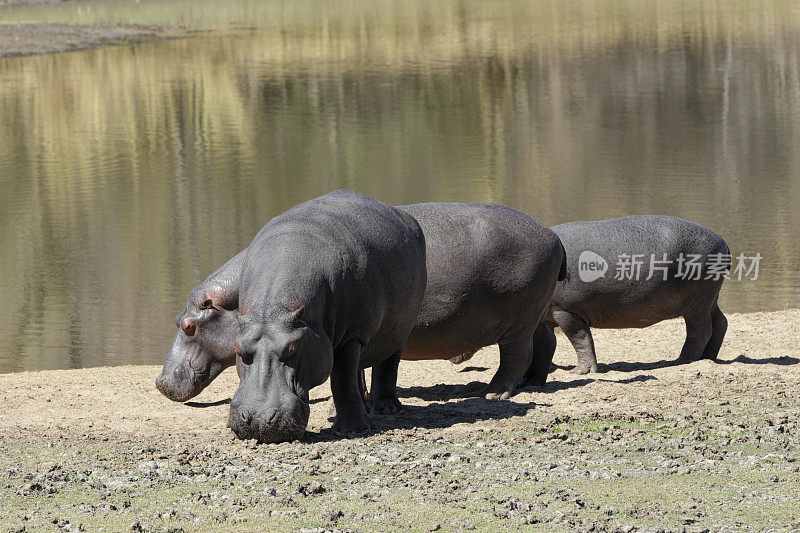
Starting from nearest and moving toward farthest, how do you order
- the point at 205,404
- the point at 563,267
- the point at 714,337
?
the point at 205,404
the point at 563,267
the point at 714,337

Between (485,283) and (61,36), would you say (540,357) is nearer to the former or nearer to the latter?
(485,283)

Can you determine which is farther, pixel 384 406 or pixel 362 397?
pixel 384 406

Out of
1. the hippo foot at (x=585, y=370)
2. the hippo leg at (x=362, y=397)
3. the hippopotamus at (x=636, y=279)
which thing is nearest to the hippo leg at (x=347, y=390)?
the hippo leg at (x=362, y=397)

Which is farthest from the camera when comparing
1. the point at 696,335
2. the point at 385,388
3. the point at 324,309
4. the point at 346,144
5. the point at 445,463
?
the point at 346,144

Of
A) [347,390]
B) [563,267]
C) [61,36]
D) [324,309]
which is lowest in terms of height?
[347,390]

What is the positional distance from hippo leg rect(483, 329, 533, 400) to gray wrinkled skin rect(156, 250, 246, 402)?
1.83 m

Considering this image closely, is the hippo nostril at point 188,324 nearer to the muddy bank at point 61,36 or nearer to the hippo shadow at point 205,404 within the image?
the hippo shadow at point 205,404

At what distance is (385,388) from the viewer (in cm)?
689

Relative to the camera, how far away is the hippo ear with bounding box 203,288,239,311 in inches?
277

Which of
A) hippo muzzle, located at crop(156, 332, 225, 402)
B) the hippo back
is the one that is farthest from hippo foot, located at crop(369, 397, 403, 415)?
the hippo back

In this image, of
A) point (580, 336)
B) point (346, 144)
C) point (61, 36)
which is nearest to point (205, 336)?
point (580, 336)

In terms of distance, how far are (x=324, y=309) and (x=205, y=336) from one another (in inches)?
65.3

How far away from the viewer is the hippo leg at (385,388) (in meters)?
6.86

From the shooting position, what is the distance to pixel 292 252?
585 centimetres
